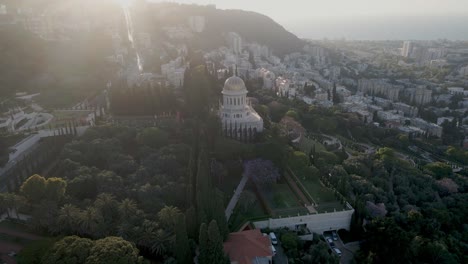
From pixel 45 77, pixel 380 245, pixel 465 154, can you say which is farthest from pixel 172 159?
pixel 465 154

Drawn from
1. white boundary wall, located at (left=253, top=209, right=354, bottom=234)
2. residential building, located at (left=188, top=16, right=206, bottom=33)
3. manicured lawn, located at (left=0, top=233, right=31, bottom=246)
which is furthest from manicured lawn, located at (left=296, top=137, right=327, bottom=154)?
residential building, located at (left=188, top=16, right=206, bottom=33)

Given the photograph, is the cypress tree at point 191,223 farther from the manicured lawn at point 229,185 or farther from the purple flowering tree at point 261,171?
the purple flowering tree at point 261,171

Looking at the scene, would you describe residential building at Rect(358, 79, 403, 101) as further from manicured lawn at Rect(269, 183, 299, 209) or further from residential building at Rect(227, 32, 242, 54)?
manicured lawn at Rect(269, 183, 299, 209)

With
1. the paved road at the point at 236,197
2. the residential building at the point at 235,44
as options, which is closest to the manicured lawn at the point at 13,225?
the paved road at the point at 236,197

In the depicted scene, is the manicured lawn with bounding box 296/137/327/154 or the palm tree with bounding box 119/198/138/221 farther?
the manicured lawn with bounding box 296/137/327/154

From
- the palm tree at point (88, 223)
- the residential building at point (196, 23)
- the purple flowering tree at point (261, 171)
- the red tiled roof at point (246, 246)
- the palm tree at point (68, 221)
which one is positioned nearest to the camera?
the palm tree at point (88, 223)

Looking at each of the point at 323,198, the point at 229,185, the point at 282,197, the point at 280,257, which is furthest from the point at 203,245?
the point at 323,198

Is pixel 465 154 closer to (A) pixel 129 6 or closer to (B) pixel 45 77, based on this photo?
(B) pixel 45 77
